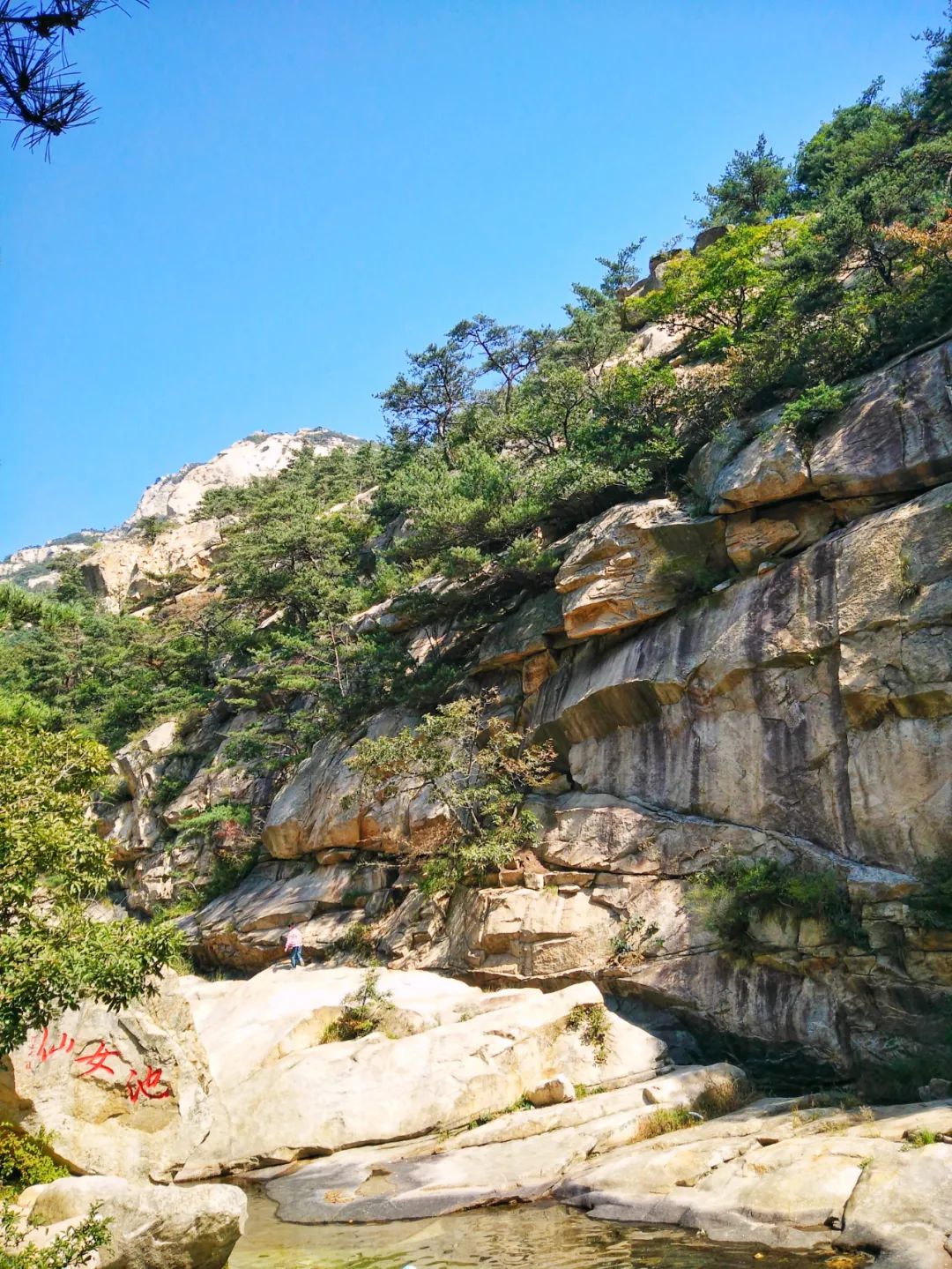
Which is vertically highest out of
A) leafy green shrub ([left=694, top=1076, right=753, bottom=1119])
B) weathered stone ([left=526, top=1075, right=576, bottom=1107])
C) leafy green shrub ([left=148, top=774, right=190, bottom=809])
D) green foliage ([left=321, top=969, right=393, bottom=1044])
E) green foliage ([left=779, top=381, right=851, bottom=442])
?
green foliage ([left=779, top=381, right=851, bottom=442])

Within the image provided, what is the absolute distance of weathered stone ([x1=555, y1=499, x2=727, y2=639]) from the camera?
19.8m

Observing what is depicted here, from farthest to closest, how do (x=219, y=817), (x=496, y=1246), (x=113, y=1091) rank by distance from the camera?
(x=219, y=817) < (x=113, y=1091) < (x=496, y=1246)

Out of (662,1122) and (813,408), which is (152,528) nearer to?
(813,408)

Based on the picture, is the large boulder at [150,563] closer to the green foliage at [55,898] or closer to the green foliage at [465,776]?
the green foliage at [465,776]

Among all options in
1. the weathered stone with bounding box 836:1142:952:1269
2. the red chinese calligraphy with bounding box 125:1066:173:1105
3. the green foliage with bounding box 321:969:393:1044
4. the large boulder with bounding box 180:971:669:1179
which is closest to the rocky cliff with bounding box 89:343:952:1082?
the large boulder with bounding box 180:971:669:1179

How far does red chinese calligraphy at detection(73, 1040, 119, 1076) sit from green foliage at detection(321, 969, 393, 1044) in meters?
5.26

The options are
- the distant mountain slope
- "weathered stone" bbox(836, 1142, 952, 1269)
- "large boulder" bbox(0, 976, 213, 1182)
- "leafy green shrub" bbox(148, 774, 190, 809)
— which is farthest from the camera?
the distant mountain slope

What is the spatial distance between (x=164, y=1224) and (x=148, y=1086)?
4.57m

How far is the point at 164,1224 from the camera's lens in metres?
8.11

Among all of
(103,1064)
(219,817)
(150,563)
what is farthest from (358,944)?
(150,563)

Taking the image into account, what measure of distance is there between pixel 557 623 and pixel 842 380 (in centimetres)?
874

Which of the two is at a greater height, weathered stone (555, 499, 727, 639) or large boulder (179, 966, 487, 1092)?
weathered stone (555, 499, 727, 639)

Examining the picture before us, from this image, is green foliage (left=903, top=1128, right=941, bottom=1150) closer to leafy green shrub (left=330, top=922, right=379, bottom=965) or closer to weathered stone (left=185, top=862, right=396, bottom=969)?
leafy green shrub (left=330, top=922, right=379, bottom=965)

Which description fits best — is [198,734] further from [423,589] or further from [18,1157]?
[18,1157]
